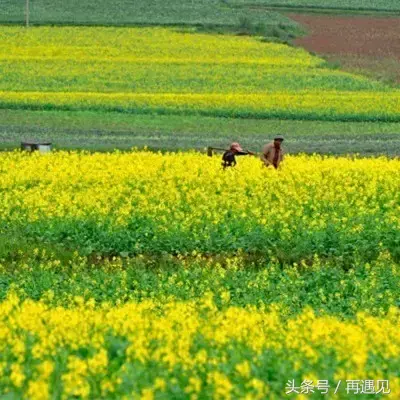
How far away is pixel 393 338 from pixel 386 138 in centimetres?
2891

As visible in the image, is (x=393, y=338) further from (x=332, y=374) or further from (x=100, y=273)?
(x=100, y=273)

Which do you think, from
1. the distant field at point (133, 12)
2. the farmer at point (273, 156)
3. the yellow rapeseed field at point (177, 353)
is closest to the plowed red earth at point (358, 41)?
the distant field at point (133, 12)

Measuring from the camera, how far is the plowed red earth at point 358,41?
68312 millimetres

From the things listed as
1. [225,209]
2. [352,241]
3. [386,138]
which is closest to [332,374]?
[352,241]

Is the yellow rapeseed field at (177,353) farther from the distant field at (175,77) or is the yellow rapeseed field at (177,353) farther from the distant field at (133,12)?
the distant field at (133,12)

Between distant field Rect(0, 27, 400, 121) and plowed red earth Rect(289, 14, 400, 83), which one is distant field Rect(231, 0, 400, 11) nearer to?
plowed red earth Rect(289, 14, 400, 83)

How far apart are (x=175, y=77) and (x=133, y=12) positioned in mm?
35040

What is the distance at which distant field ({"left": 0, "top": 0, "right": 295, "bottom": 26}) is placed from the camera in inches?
3477

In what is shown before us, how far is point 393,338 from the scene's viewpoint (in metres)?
11.7

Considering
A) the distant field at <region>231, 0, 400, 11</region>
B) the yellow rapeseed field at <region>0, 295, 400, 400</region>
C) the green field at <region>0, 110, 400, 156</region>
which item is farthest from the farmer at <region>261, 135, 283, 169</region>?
the distant field at <region>231, 0, 400, 11</region>

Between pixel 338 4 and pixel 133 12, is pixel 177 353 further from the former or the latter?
pixel 338 4

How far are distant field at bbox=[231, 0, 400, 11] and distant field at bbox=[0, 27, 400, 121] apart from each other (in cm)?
1964

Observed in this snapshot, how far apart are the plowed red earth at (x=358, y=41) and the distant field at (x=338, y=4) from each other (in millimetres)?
4279

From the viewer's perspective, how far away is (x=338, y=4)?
9988 cm
